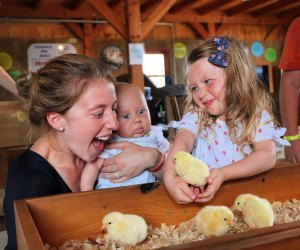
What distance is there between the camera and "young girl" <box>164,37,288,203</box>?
1126 mm

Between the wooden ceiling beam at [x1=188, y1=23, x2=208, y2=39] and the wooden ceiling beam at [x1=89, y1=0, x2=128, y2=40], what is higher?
the wooden ceiling beam at [x1=188, y1=23, x2=208, y2=39]

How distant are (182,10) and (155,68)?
1.24 metres

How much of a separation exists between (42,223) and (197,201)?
345 mm

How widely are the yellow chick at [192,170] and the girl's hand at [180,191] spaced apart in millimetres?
29

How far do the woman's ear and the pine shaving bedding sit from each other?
0.35m

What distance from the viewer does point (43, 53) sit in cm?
681

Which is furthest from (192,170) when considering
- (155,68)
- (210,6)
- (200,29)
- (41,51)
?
(200,29)

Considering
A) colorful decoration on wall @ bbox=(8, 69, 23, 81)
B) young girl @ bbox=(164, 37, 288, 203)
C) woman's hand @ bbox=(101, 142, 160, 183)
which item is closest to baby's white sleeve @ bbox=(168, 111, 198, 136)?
young girl @ bbox=(164, 37, 288, 203)

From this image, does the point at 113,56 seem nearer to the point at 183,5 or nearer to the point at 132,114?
the point at 183,5

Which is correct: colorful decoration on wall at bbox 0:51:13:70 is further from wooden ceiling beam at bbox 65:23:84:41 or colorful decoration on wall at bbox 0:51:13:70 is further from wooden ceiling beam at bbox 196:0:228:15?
wooden ceiling beam at bbox 196:0:228:15

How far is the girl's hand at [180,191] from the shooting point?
891mm

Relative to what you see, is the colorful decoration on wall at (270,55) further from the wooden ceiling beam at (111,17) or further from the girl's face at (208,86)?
the girl's face at (208,86)

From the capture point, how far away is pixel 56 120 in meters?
1.07

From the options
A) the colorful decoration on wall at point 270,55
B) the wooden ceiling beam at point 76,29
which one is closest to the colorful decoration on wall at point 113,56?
the wooden ceiling beam at point 76,29
